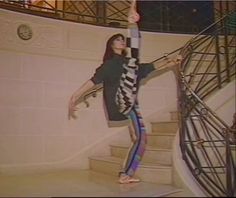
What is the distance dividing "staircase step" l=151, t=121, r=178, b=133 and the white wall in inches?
15.5

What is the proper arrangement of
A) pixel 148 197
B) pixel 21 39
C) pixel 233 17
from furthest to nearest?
pixel 233 17 < pixel 21 39 < pixel 148 197

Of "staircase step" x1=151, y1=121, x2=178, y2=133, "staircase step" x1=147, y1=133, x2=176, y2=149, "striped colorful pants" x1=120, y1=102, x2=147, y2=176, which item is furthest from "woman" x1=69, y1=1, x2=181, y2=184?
"staircase step" x1=151, y1=121, x2=178, y2=133

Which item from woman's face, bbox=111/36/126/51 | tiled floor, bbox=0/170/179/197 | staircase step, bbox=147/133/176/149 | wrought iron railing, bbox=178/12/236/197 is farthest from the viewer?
staircase step, bbox=147/133/176/149

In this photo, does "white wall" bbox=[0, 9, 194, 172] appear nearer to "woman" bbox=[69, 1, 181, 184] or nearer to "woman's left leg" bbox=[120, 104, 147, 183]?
"woman" bbox=[69, 1, 181, 184]

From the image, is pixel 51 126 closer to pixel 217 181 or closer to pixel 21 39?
pixel 21 39

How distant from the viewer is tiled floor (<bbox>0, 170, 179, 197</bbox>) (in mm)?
2779

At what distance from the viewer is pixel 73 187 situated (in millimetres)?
3127

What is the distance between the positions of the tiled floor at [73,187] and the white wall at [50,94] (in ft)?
1.42

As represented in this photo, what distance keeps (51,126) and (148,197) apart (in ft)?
7.11

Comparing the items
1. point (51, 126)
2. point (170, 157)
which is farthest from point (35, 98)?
point (170, 157)

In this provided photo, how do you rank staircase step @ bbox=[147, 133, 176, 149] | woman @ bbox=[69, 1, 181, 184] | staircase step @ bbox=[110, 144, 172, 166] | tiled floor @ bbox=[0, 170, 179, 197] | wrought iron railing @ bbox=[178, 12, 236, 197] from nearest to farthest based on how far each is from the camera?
1. tiled floor @ bbox=[0, 170, 179, 197]
2. wrought iron railing @ bbox=[178, 12, 236, 197]
3. woman @ bbox=[69, 1, 181, 184]
4. staircase step @ bbox=[110, 144, 172, 166]
5. staircase step @ bbox=[147, 133, 176, 149]

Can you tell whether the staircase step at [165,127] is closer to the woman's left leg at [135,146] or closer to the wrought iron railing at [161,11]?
the woman's left leg at [135,146]

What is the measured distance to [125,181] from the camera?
3154 millimetres

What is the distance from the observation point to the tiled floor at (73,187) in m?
2.78
